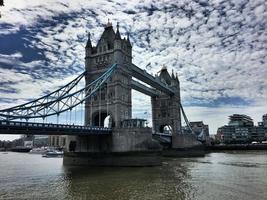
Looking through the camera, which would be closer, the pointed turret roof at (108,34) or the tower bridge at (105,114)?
the tower bridge at (105,114)

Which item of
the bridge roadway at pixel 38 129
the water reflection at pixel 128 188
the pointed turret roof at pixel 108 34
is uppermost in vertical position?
the pointed turret roof at pixel 108 34

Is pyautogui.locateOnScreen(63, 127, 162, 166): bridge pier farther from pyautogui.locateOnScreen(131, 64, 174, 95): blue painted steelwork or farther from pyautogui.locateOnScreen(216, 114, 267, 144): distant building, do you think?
pyautogui.locateOnScreen(216, 114, 267, 144): distant building

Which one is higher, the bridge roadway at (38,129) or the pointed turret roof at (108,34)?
the pointed turret roof at (108,34)

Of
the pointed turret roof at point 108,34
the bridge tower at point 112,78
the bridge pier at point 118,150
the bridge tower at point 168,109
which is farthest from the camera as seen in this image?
the bridge tower at point 168,109

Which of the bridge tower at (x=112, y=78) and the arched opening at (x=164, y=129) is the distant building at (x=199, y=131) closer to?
the arched opening at (x=164, y=129)

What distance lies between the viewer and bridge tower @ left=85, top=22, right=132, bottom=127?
158 feet

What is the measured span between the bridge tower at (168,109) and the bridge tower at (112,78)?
33.6 metres

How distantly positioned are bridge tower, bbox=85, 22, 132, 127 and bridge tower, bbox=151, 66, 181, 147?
3365 centimetres

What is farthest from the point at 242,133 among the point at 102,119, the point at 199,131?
the point at 102,119

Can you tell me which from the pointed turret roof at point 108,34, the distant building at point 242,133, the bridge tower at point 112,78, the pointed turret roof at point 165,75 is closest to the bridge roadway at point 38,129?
the bridge tower at point 112,78

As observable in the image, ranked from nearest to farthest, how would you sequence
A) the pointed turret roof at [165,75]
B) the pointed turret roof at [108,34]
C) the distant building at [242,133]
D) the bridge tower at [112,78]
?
the bridge tower at [112,78]
the pointed turret roof at [108,34]
the pointed turret roof at [165,75]
the distant building at [242,133]

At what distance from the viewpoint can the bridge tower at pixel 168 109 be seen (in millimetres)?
83562

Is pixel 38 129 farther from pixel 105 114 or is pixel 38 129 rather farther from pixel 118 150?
pixel 105 114

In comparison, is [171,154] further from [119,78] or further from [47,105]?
[47,105]
